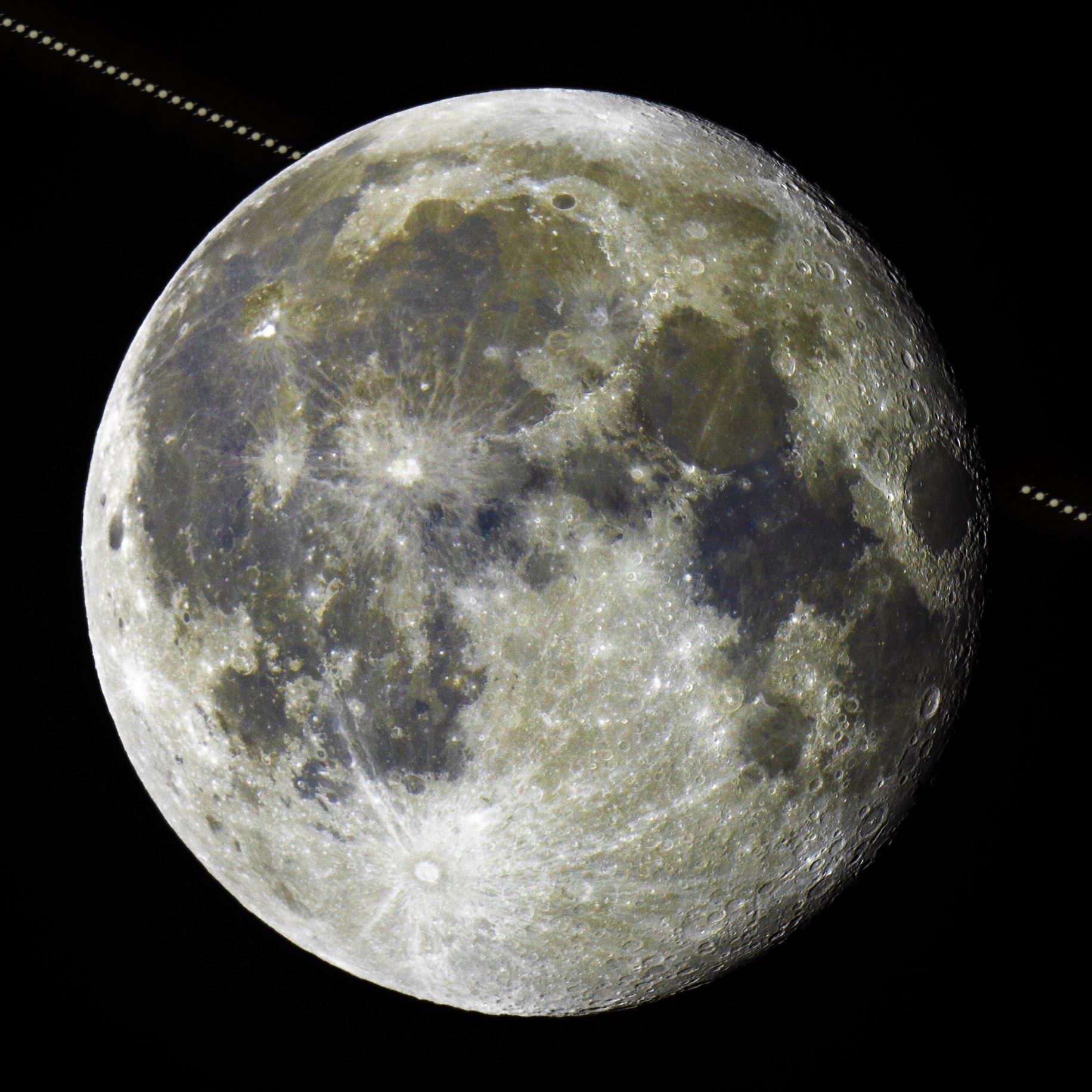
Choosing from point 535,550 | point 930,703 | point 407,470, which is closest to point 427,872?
point 535,550

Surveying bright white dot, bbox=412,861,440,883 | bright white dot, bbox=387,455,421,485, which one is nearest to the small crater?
bright white dot, bbox=412,861,440,883

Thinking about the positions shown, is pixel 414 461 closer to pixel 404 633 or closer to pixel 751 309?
pixel 404 633

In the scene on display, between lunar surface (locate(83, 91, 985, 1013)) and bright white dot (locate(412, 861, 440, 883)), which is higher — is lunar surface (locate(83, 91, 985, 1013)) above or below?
above

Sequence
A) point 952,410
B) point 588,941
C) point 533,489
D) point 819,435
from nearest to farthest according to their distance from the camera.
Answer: point 533,489 < point 819,435 < point 588,941 < point 952,410

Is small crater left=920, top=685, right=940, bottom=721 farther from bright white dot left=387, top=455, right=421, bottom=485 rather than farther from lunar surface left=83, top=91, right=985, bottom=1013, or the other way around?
bright white dot left=387, top=455, right=421, bottom=485

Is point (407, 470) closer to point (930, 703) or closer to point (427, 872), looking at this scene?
point (427, 872)

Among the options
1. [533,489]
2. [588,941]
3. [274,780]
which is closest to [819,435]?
[533,489]

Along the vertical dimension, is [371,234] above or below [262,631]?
above

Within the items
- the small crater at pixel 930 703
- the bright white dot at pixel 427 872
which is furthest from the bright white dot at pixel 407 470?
the small crater at pixel 930 703

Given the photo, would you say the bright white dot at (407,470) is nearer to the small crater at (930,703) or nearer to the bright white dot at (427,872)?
the bright white dot at (427,872)

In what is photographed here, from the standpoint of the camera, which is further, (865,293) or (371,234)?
(865,293)
